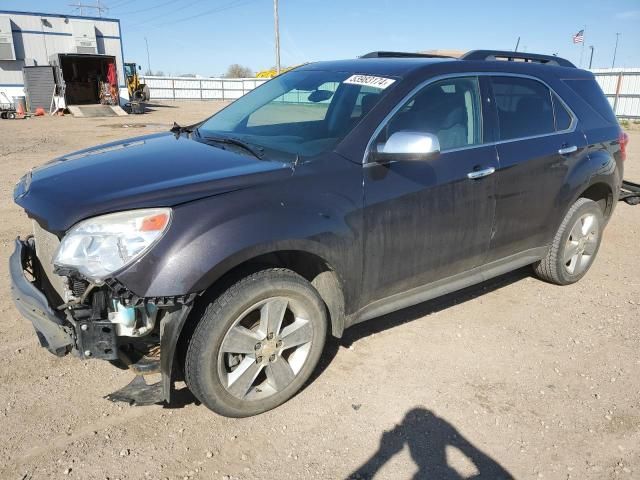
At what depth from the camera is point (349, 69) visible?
366 cm

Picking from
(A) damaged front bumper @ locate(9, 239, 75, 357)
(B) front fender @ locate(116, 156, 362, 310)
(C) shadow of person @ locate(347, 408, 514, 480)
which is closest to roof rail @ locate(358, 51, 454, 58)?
(B) front fender @ locate(116, 156, 362, 310)

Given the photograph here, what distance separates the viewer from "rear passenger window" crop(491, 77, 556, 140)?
12.1 feet

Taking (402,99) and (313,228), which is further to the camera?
(402,99)

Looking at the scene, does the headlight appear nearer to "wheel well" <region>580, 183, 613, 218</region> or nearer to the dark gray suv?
the dark gray suv

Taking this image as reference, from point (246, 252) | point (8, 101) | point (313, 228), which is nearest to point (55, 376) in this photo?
point (246, 252)

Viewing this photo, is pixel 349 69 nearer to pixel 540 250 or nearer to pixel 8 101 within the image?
pixel 540 250

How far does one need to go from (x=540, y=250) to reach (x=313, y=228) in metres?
2.44

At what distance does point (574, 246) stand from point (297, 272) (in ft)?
9.51

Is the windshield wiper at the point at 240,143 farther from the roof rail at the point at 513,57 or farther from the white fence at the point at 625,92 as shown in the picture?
the white fence at the point at 625,92

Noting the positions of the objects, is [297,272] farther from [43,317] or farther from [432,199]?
[43,317]

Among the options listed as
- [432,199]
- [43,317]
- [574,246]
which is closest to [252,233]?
[43,317]

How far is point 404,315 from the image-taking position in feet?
13.3

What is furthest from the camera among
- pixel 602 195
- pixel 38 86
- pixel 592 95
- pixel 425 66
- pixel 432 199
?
pixel 38 86

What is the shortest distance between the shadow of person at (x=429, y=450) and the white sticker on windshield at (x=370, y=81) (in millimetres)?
2014
